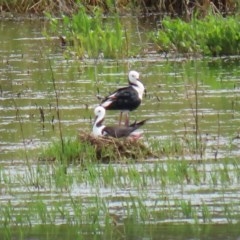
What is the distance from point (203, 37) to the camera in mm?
17953

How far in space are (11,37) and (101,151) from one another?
35.5ft

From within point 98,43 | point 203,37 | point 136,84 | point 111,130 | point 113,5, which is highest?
point 111,130

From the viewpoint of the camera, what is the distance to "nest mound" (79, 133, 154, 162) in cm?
1104

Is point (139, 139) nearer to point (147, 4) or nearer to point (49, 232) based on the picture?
point (49, 232)

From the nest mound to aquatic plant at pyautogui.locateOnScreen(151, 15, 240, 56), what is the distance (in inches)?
266

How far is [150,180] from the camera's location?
994cm

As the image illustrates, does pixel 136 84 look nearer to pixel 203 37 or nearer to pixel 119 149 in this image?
pixel 119 149

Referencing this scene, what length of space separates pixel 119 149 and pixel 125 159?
198 mm

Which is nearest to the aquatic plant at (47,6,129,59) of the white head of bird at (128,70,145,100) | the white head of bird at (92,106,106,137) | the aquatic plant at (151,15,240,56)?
the aquatic plant at (151,15,240,56)

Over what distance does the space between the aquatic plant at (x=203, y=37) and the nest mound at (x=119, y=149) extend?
22.1 ft

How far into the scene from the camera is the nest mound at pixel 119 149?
11.0 m

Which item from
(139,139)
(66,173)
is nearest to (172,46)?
(139,139)

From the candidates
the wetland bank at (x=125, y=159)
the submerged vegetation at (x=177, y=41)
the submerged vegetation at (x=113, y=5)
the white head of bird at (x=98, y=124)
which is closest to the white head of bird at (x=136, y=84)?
the wetland bank at (x=125, y=159)

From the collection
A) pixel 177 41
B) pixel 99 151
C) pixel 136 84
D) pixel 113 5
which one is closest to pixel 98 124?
pixel 99 151
